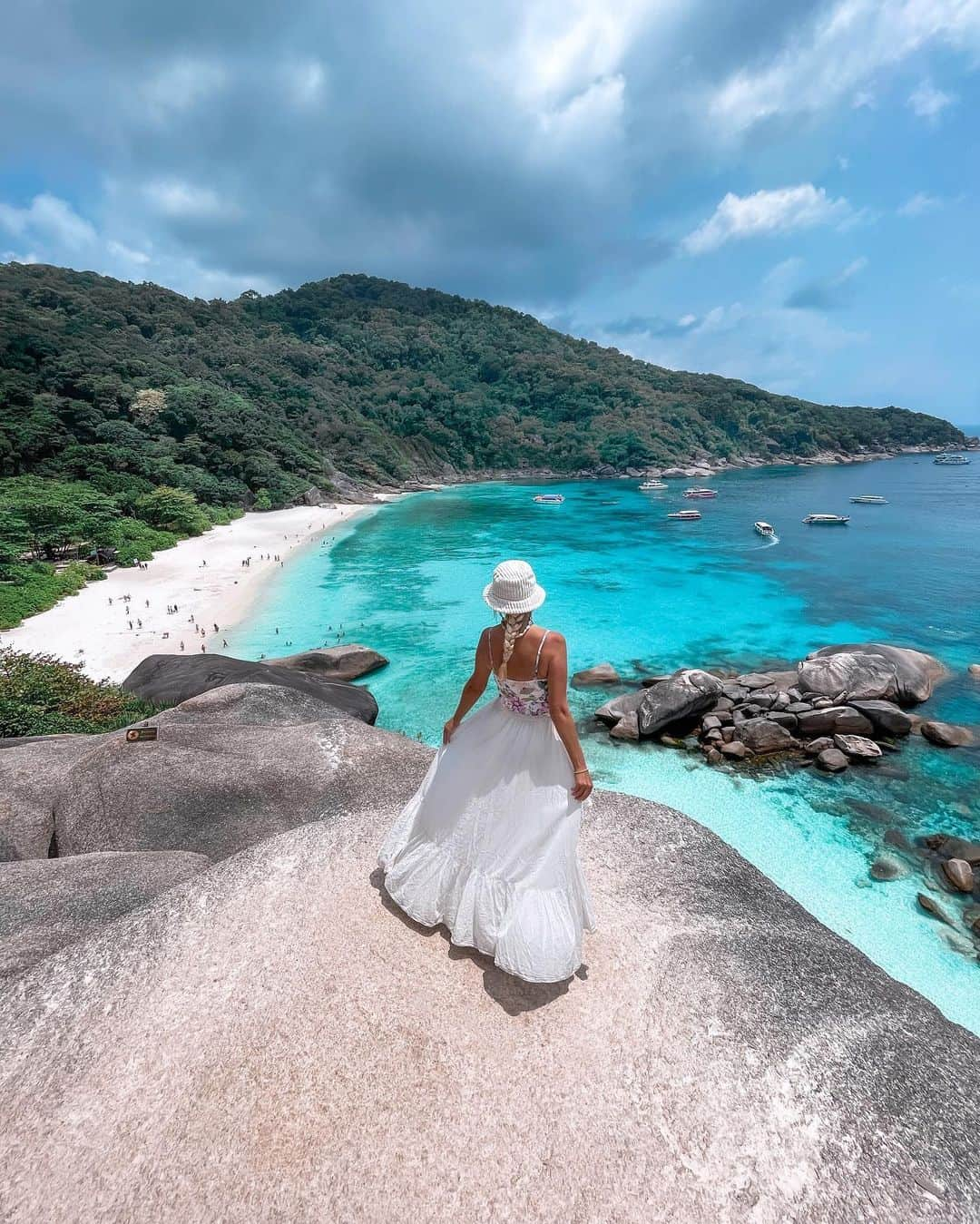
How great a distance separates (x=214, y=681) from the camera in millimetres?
16609

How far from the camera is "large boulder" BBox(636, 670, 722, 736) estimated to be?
16328mm

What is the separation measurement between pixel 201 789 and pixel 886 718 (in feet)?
58.9

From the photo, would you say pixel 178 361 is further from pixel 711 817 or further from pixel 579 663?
pixel 711 817

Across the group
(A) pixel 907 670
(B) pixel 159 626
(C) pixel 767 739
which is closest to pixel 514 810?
(C) pixel 767 739

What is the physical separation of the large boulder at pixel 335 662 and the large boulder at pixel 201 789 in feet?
37.2

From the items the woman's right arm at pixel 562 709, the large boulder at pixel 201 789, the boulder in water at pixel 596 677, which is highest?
the woman's right arm at pixel 562 709

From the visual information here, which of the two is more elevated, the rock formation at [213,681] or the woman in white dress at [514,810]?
the woman in white dress at [514,810]

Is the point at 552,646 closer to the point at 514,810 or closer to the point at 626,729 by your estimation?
the point at 514,810

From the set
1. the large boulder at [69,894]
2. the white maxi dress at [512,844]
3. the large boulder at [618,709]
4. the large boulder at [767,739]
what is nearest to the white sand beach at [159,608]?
the large boulder at [69,894]

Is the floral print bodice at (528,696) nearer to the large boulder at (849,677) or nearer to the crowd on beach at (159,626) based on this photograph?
the large boulder at (849,677)

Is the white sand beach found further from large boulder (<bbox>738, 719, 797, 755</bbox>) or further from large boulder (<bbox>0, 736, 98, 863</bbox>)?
large boulder (<bbox>738, 719, 797, 755</bbox>)

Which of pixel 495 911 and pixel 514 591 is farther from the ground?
pixel 514 591

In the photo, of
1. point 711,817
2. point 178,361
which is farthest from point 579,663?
point 178,361

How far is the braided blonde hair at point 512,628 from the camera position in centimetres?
420
